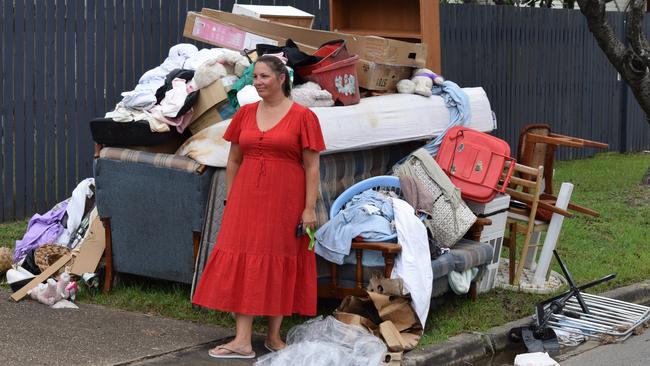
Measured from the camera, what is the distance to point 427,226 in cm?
751

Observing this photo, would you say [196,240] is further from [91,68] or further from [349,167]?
[91,68]

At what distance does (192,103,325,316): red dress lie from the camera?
6.55 m

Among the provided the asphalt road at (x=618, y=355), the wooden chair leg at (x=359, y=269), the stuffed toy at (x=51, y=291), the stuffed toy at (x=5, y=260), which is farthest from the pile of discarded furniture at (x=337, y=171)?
the asphalt road at (x=618, y=355)

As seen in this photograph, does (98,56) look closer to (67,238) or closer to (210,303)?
(67,238)

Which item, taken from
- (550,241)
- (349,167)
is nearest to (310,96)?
(349,167)

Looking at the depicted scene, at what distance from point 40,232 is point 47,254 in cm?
47

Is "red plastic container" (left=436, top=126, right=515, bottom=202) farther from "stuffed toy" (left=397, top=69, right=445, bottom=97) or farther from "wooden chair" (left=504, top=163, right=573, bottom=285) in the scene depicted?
"stuffed toy" (left=397, top=69, right=445, bottom=97)

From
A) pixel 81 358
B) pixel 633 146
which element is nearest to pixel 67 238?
pixel 81 358

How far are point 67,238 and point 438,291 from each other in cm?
292

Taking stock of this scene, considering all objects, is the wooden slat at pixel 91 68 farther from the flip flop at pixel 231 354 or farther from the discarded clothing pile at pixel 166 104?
the flip flop at pixel 231 354

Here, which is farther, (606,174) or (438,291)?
(606,174)

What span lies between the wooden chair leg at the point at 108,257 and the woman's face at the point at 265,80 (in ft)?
6.21

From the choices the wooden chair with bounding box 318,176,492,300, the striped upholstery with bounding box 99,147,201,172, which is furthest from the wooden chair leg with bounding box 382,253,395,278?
the striped upholstery with bounding box 99,147,201,172

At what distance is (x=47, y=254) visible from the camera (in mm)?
8094
